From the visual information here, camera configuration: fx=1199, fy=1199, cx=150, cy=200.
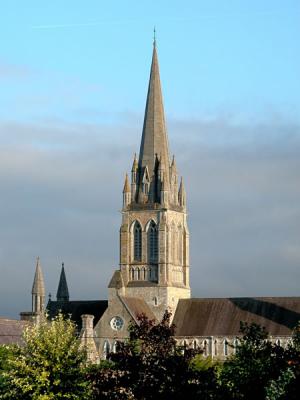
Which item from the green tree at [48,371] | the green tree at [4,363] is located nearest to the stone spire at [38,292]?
the green tree at [4,363]

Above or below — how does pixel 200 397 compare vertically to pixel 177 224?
below

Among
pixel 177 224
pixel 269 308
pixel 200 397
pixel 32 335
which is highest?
pixel 177 224

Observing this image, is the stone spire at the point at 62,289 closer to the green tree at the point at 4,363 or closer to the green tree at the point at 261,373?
the green tree at the point at 4,363

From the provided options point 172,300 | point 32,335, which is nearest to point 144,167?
point 172,300

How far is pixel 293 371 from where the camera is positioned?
5138 cm

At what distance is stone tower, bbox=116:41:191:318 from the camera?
12106 centimetres

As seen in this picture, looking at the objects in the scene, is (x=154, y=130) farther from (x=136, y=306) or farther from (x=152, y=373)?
(x=152, y=373)

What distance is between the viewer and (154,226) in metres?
123

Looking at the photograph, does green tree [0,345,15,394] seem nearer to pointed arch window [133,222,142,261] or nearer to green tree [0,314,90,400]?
green tree [0,314,90,400]

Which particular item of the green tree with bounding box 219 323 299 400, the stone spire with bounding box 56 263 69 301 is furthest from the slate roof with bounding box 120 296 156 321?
the green tree with bounding box 219 323 299 400

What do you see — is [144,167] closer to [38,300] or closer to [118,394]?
[38,300]

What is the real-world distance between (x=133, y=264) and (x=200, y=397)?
A: 66673mm

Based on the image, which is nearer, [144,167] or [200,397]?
[200,397]

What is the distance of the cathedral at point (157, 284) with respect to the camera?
11650cm
